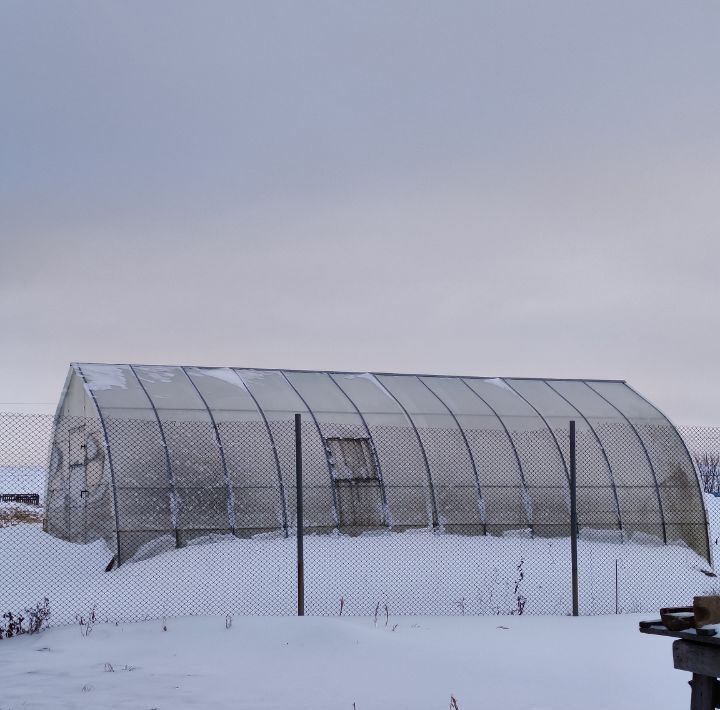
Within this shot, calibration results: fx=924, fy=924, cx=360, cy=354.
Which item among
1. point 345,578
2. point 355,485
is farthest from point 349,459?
point 345,578

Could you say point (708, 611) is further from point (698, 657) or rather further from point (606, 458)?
point (606, 458)

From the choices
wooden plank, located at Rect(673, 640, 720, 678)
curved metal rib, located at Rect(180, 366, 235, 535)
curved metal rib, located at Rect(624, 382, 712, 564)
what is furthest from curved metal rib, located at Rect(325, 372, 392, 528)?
wooden plank, located at Rect(673, 640, 720, 678)

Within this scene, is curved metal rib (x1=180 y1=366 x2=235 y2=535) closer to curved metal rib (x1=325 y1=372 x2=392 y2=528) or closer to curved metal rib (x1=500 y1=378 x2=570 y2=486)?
curved metal rib (x1=325 y1=372 x2=392 y2=528)

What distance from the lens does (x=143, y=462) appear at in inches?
576

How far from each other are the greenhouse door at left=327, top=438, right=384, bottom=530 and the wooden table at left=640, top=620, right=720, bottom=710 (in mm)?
10745

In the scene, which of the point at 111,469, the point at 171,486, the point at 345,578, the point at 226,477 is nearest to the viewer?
the point at 345,578

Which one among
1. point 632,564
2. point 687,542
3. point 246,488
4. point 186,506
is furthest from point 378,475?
point 687,542

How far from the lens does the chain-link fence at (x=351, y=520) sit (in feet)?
41.5

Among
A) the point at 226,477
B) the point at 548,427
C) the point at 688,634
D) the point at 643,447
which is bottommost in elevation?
the point at 688,634

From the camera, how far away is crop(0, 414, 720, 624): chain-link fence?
12641 millimetres

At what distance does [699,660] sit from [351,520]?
11.0 metres

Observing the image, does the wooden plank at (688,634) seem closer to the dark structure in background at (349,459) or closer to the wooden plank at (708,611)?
the wooden plank at (708,611)

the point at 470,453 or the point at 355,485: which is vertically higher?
the point at 470,453

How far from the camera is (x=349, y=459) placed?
16.0 metres
